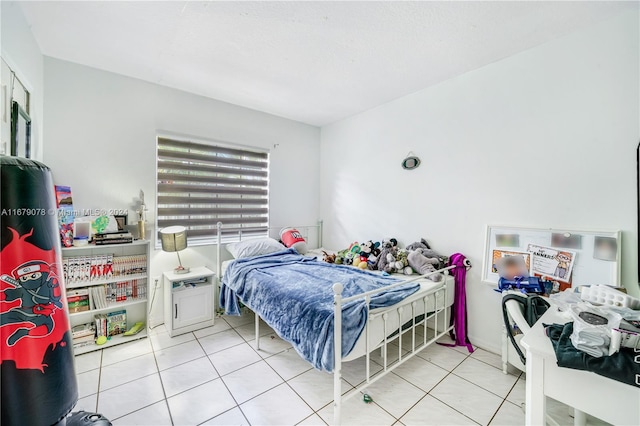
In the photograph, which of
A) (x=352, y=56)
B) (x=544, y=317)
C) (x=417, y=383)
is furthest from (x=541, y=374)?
(x=352, y=56)

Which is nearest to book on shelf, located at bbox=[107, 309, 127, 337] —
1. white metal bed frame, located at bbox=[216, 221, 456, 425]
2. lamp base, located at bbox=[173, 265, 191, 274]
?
lamp base, located at bbox=[173, 265, 191, 274]

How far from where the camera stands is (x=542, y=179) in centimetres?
211

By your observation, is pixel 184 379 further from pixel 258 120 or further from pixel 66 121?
pixel 258 120

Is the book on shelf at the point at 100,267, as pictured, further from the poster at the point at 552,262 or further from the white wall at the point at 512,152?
the poster at the point at 552,262

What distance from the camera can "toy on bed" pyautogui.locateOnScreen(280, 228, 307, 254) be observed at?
11.2 feet

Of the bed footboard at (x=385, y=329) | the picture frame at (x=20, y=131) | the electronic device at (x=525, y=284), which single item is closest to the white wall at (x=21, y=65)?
the picture frame at (x=20, y=131)

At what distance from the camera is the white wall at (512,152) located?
5.90ft

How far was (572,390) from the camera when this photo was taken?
34.7 inches

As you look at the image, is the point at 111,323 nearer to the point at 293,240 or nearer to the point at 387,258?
the point at 293,240

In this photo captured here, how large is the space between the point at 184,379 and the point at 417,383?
180 centimetres

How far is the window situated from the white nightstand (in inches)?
20.7

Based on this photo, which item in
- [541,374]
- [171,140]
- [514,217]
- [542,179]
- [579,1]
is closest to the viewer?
[541,374]

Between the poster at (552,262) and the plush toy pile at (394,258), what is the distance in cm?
70

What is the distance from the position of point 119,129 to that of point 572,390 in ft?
12.3
